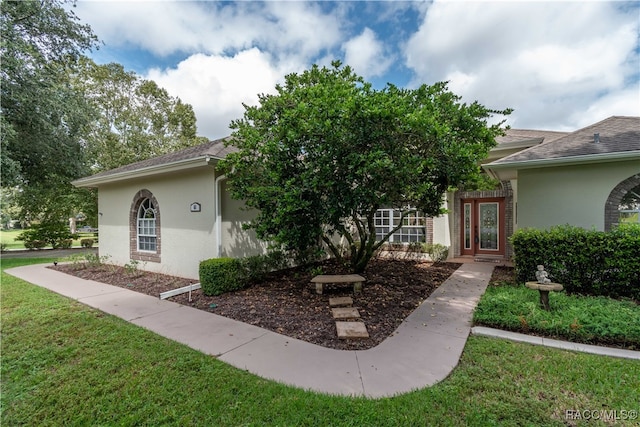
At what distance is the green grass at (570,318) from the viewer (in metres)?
3.89

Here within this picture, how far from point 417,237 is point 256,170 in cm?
764

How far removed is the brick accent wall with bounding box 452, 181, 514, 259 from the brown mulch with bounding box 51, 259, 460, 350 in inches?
76.1

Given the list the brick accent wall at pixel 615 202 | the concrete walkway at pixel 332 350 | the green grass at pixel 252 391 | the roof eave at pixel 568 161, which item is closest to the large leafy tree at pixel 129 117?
the concrete walkway at pixel 332 350

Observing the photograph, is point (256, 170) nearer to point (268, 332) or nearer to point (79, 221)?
point (268, 332)

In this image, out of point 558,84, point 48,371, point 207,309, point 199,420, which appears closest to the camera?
point 199,420

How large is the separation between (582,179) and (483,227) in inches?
172

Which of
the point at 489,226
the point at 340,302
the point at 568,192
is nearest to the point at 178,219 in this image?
the point at 340,302

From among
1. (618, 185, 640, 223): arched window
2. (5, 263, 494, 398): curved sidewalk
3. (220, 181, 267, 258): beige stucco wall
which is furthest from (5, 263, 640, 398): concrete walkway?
(618, 185, 640, 223): arched window

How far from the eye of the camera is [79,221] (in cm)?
3119

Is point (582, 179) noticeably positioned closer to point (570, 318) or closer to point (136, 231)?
point (570, 318)

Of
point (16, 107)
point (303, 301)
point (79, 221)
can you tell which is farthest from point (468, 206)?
point (79, 221)

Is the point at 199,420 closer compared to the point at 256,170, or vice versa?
the point at 199,420

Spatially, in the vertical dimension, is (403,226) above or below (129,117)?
below

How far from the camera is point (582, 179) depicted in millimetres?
6945
